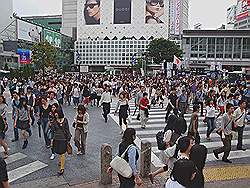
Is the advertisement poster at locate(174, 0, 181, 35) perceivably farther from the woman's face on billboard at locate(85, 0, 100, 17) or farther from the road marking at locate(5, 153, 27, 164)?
the road marking at locate(5, 153, 27, 164)

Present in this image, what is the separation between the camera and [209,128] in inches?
422

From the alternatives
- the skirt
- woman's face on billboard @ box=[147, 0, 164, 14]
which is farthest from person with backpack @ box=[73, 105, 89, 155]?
woman's face on billboard @ box=[147, 0, 164, 14]

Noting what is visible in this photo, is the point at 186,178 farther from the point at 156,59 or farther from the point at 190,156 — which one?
the point at 156,59

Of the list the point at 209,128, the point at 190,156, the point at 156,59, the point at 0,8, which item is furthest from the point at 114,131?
the point at 0,8

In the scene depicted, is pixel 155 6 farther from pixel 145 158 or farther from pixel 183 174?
pixel 183 174

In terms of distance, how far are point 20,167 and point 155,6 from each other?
349 ft

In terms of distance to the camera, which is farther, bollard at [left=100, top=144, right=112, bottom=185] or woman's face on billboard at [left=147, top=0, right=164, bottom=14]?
woman's face on billboard at [left=147, top=0, right=164, bottom=14]

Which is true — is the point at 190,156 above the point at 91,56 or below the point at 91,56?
below

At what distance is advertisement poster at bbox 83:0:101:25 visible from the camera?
11375cm

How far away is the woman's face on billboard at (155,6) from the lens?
10612 centimetres

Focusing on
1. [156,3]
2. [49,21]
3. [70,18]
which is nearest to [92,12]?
[70,18]

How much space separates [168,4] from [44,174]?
343ft

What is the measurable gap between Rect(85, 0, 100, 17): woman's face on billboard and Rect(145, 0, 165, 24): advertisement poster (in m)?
18.4

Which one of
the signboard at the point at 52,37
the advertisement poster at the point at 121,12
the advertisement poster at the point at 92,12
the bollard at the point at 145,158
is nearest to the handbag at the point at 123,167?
the bollard at the point at 145,158
